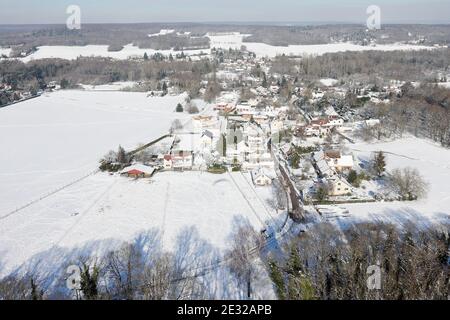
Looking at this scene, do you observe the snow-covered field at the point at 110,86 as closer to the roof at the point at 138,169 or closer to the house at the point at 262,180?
the roof at the point at 138,169

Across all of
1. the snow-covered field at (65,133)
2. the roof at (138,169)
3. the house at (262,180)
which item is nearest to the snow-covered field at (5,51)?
the snow-covered field at (65,133)

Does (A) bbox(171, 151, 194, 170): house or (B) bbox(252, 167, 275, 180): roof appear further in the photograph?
(A) bbox(171, 151, 194, 170): house

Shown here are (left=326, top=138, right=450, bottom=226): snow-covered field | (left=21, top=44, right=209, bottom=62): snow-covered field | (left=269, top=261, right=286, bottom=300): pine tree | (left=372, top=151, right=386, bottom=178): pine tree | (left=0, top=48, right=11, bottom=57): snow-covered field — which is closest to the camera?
(left=269, top=261, right=286, bottom=300): pine tree

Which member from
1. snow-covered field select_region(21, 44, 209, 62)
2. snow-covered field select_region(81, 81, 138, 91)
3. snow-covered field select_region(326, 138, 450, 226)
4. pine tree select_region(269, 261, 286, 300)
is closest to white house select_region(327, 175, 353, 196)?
snow-covered field select_region(326, 138, 450, 226)

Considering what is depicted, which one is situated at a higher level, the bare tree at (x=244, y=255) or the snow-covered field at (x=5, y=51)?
the snow-covered field at (x=5, y=51)

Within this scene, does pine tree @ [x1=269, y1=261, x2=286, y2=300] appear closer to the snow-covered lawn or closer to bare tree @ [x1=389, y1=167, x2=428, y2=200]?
the snow-covered lawn
